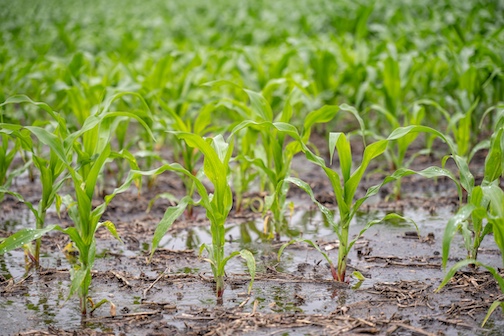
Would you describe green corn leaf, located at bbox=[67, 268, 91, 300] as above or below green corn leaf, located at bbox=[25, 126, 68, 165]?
below

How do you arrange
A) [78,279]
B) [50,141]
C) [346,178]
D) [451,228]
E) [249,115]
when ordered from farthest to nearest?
[249,115] < [346,178] < [50,141] < [78,279] < [451,228]

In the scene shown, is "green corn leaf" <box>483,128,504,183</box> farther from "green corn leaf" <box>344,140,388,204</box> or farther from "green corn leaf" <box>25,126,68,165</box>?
"green corn leaf" <box>25,126,68,165</box>

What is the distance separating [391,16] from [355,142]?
14.9ft

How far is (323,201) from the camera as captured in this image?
13.6 feet

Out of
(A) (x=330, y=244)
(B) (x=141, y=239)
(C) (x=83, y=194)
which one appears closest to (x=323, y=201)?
(A) (x=330, y=244)

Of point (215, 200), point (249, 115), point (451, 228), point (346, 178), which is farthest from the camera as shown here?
point (249, 115)

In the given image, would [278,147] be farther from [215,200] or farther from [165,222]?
[165,222]

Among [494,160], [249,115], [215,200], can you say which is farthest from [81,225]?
[494,160]

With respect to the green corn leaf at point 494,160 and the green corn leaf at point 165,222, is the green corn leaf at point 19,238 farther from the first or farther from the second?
the green corn leaf at point 494,160

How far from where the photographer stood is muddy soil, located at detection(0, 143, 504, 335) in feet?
7.82

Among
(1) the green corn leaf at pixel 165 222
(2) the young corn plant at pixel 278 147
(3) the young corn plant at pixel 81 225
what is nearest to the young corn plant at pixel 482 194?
(2) the young corn plant at pixel 278 147

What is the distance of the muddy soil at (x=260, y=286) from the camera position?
7.82ft

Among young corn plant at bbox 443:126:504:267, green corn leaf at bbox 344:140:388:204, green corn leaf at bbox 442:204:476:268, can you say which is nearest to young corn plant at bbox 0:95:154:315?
green corn leaf at bbox 344:140:388:204

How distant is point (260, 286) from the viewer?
279cm
